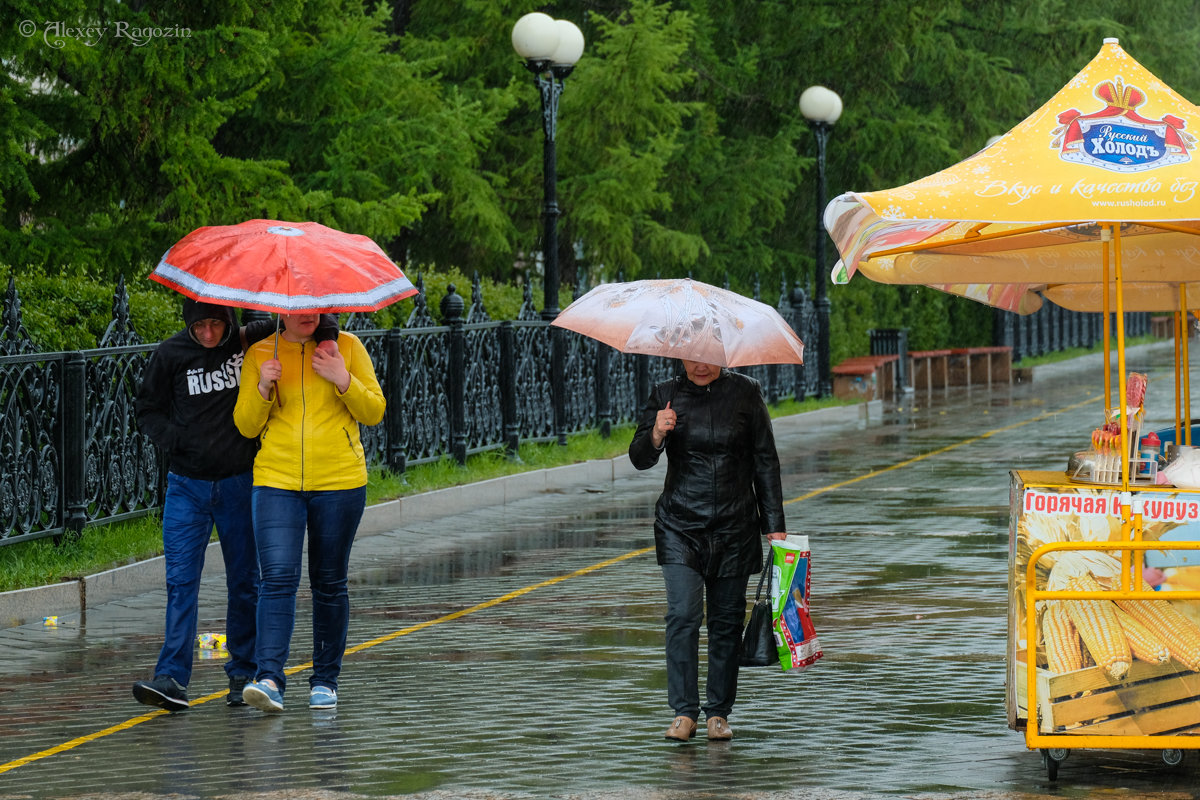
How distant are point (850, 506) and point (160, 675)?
30.8 feet

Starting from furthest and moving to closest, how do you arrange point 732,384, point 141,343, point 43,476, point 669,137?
point 669,137 → point 141,343 → point 43,476 → point 732,384

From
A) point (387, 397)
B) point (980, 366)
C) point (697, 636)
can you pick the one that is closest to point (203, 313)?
point (697, 636)

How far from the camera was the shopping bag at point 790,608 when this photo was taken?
279 inches

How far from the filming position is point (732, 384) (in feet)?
23.9

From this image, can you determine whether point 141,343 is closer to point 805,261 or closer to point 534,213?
point 534,213

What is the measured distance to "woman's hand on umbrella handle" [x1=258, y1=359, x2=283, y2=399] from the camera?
7352 millimetres

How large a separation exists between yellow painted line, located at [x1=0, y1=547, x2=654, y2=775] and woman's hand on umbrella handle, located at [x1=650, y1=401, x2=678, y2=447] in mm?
2515

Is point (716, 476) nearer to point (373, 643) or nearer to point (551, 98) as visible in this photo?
point (373, 643)

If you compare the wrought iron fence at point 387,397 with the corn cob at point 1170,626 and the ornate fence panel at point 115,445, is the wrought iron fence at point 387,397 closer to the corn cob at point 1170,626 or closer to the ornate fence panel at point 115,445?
the ornate fence panel at point 115,445

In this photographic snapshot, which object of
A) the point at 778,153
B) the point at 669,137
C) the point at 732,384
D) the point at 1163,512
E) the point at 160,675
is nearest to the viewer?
the point at 1163,512

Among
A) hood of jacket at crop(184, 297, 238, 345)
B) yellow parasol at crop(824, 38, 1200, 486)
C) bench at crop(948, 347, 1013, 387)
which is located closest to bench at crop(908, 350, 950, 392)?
bench at crop(948, 347, 1013, 387)

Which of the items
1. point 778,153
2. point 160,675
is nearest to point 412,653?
point 160,675

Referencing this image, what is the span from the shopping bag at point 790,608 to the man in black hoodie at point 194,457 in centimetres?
215

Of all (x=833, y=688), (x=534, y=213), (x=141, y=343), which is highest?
(x=534, y=213)
